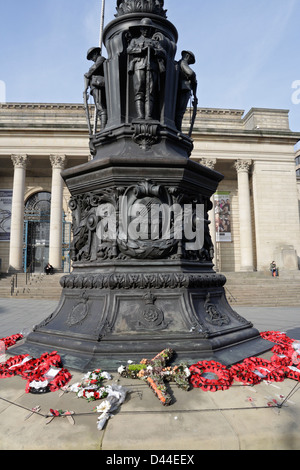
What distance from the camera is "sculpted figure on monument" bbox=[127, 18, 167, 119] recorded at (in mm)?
3684

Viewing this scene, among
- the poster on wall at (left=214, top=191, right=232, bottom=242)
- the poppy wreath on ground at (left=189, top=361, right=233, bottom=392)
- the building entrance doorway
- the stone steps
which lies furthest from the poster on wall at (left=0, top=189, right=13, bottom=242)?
the poppy wreath on ground at (left=189, top=361, right=233, bottom=392)

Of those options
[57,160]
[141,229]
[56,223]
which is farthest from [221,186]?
[141,229]

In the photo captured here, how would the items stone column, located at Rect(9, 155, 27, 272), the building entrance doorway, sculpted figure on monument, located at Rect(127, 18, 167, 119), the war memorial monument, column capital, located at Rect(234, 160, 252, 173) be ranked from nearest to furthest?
1. the war memorial monument
2. sculpted figure on monument, located at Rect(127, 18, 167, 119)
3. stone column, located at Rect(9, 155, 27, 272)
4. column capital, located at Rect(234, 160, 252, 173)
5. the building entrance doorway

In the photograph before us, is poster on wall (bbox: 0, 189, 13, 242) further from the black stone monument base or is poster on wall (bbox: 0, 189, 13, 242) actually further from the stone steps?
the black stone monument base

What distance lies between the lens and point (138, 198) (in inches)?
133

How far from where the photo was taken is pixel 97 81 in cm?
413

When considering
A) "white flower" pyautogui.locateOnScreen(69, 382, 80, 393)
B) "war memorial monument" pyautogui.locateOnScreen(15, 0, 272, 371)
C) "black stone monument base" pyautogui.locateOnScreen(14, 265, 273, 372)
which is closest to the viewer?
"white flower" pyautogui.locateOnScreen(69, 382, 80, 393)

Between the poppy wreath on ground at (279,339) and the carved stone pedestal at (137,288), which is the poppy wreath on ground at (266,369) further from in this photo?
the poppy wreath on ground at (279,339)

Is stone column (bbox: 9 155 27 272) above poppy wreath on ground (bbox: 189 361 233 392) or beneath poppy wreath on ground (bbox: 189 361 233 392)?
above

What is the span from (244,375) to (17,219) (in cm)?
2924

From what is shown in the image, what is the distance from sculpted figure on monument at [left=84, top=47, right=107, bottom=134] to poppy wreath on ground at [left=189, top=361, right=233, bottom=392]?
334 cm

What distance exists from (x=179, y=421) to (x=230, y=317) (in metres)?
1.79
